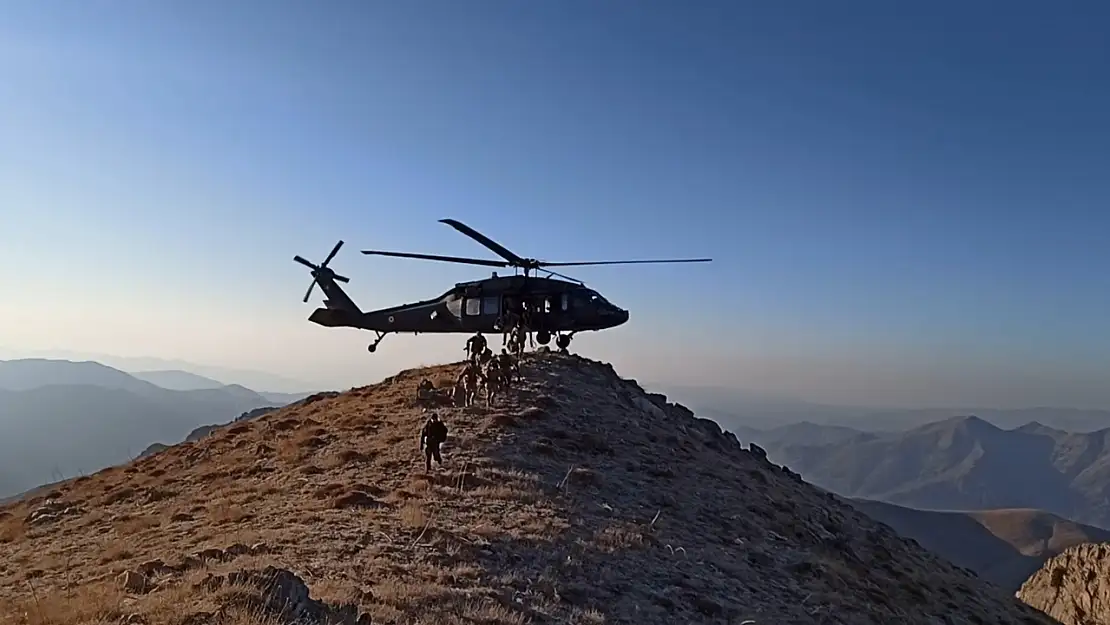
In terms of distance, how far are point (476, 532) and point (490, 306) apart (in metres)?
15.7

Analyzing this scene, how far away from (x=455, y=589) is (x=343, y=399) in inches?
826

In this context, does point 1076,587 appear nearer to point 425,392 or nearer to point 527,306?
point 527,306

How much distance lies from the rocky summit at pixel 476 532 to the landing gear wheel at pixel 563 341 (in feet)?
6.73

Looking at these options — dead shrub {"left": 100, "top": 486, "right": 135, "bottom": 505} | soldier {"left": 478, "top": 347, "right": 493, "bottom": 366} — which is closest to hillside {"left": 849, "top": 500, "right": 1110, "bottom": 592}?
soldier {"left": 478, "top": 347, "right": 493, "bottom": 366}

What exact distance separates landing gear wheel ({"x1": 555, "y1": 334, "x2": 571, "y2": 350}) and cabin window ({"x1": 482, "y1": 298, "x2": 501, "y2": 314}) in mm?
3562

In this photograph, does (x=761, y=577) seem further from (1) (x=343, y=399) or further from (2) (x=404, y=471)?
(1) (x=343, y=399)

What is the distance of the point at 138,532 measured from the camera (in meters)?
15.8

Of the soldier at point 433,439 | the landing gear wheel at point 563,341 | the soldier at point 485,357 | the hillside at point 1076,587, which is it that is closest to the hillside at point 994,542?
the hillside at point 1076,587

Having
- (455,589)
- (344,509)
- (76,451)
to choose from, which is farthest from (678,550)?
(76,451)

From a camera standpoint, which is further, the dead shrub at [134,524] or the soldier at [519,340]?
the soldier at [519,340]

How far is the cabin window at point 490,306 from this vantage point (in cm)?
2756

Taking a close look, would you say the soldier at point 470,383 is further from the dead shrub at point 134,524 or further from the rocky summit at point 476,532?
the dead shrub at point 134,524

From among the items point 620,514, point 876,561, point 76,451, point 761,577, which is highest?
point 620,514

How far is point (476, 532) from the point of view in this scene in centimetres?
1252
